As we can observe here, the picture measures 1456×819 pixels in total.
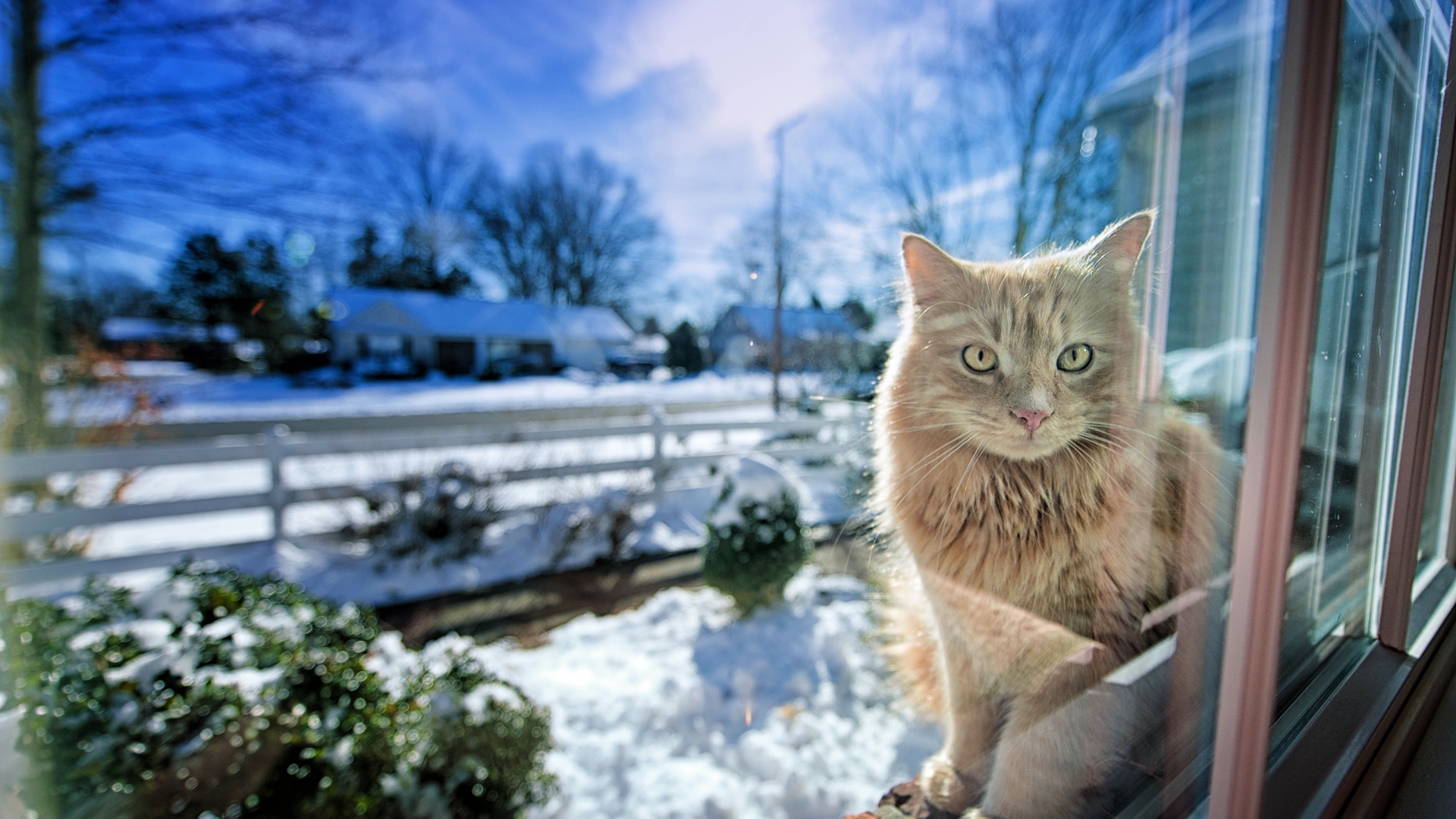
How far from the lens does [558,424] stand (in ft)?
11.8

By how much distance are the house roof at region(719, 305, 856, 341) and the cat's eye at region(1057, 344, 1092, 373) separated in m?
0.68

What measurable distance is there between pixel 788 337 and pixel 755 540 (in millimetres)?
1005

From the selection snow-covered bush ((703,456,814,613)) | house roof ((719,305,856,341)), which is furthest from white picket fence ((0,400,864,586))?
house roof ((719,305,856,341))

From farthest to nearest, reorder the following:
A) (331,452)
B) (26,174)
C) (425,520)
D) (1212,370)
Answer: (331,452)
(425,520)
(26,174)
(1212,370)

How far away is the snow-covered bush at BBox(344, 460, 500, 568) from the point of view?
3006 millimetres

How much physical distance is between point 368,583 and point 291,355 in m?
1.25

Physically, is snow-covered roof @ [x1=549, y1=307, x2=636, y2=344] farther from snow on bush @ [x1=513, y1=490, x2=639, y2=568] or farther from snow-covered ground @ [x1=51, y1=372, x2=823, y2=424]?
snow on bush @ [x1=513, y1=490, x2=639, y2=568]

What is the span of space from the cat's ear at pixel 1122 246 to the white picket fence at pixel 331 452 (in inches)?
57.9

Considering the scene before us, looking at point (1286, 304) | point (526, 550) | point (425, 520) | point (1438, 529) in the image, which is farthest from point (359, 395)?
point (1438, 529)

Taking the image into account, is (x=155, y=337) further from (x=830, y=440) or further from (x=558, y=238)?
(x=830, y=440)

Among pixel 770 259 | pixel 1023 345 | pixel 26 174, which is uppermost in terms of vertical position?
pixel 26 174

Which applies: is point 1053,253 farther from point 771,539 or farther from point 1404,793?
point 771,539

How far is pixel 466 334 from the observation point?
8.86ft

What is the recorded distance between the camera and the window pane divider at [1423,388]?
0.75 meters
